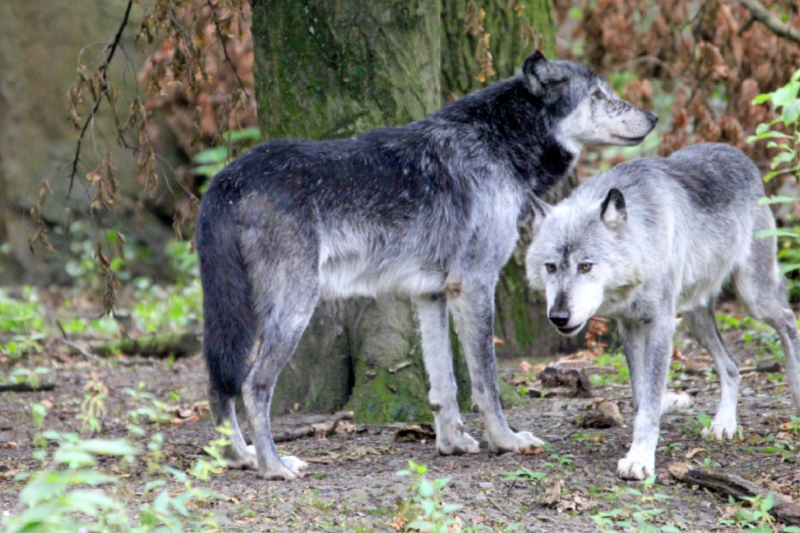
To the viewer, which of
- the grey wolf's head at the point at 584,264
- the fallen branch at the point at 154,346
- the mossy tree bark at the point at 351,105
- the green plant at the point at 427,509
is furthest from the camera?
the fallen branch at the point at 154,346

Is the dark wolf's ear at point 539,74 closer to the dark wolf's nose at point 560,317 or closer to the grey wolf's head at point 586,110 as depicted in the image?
the grey wolf's head at point 586,110

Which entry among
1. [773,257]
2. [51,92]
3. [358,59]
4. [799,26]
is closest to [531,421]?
[773,257]

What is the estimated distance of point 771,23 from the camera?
8.73 m

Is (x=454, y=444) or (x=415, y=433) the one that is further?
(x=415, y=433)

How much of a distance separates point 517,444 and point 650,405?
740 mm

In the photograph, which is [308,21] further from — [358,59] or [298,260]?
[298,260]

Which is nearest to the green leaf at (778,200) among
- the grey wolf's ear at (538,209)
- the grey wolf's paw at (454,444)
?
the grey wolf's ear at (538,209)

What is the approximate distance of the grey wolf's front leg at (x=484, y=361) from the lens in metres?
4.71

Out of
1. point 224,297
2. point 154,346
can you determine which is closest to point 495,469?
point 224,297

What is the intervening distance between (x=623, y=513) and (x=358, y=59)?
3.09 metres

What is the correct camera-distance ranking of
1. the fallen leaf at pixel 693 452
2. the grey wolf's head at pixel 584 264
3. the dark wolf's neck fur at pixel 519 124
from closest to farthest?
the grey wolf's head at pixel 584 264, the fallen leaf at pixel 693 452, the dark wolf's neck fur at pixel 519 124

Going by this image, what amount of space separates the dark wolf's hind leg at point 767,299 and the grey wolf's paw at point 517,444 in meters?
1.59

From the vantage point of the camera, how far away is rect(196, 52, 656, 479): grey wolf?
4.27 metres

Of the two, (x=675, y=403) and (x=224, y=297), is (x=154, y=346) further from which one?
(x=675, y=403)
